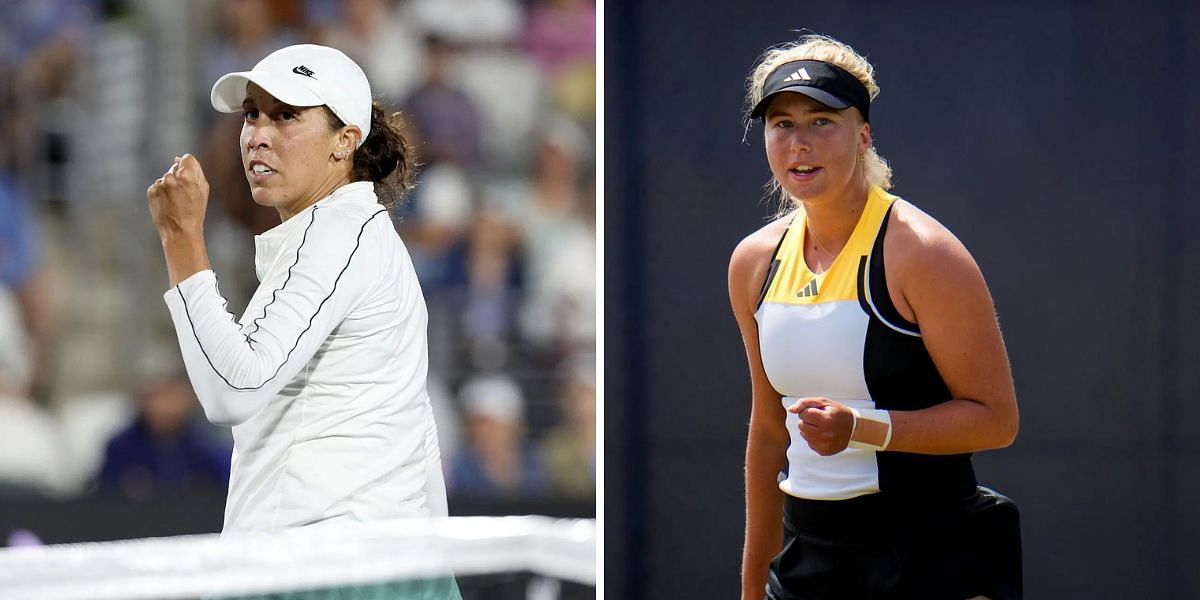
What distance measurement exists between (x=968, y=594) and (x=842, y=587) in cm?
23

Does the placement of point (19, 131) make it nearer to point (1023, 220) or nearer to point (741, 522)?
point (741, 522)

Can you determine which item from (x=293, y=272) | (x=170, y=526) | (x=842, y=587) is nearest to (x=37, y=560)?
(x=293, y=272)

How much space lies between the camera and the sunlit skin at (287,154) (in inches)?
97.1

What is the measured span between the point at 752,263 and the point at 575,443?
2.22m

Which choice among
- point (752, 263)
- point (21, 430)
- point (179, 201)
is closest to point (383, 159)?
point (179, 201)

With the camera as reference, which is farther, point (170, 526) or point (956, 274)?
point (170, 526)

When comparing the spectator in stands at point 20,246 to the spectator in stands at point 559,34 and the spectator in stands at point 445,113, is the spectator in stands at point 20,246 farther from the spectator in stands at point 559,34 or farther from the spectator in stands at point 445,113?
the spectator in stands at point 559,34

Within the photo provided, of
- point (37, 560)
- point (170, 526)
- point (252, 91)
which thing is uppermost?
point (252, 91)

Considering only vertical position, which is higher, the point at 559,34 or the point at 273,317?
the point at 559,34

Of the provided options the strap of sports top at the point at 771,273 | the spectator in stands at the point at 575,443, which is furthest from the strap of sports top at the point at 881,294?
the spectator in stands at the point at 575,443

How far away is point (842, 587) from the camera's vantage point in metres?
2.44

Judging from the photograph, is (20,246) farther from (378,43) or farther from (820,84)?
(820,84)

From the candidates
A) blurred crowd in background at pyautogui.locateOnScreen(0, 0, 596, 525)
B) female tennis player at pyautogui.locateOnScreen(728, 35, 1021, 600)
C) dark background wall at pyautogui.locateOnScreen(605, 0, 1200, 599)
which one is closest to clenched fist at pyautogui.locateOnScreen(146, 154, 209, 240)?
female tennis player at pyautogui.locateOnScreen(728, 35, 1021, 600)

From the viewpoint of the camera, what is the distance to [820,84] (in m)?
2.52
